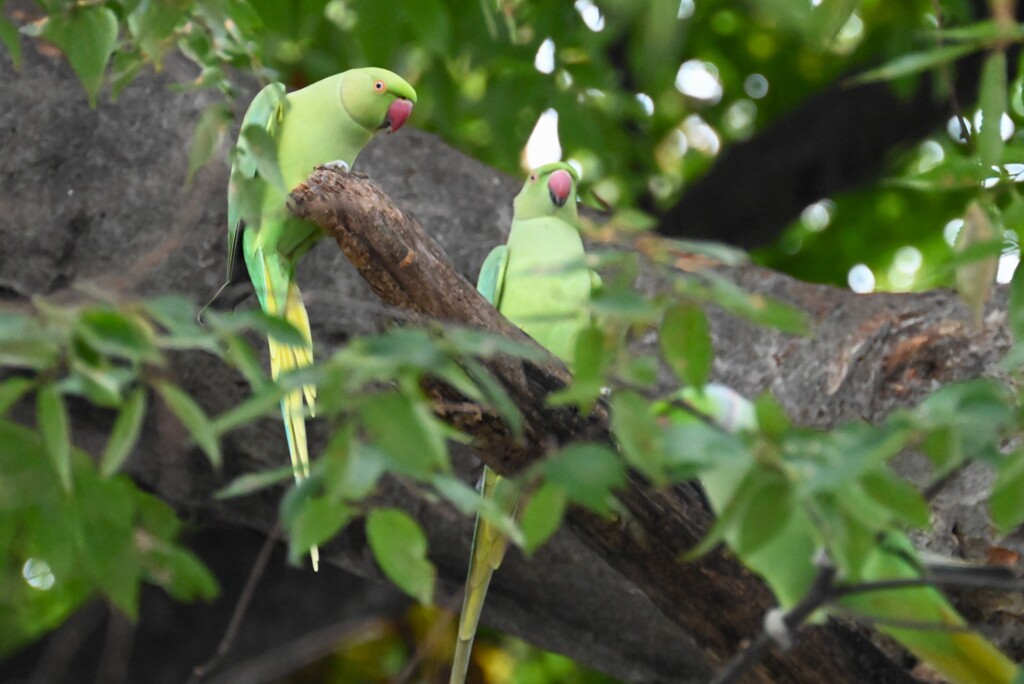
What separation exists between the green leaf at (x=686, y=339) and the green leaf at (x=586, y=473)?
11 cm

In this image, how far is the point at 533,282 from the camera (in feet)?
6.86

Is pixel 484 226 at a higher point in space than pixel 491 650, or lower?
higher

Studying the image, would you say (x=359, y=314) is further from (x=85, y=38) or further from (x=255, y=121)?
(x=85, y=38)

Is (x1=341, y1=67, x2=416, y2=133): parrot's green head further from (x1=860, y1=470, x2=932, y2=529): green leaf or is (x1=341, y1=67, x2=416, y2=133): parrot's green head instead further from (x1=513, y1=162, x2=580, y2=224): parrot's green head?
(x1=860, y1=470, x2=932, y2=529): green leaf

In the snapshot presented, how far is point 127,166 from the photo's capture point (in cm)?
254

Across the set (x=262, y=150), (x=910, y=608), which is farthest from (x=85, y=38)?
(x=910, y=608)

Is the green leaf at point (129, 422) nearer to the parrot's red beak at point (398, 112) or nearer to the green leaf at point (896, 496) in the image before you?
the green leaf at point (896, 496)

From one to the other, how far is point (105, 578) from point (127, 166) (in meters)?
1.34

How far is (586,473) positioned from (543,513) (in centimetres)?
6

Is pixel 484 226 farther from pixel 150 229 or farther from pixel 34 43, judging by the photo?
pixel 34 43

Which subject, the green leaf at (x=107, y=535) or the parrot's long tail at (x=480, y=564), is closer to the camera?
the green leaf at (x=107, y=535)

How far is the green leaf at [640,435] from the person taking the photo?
95cm

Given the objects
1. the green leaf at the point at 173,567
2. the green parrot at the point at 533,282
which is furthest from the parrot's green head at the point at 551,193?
the green leaf at the point at 173,567

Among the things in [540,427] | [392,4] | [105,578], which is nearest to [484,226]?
[392,4]
